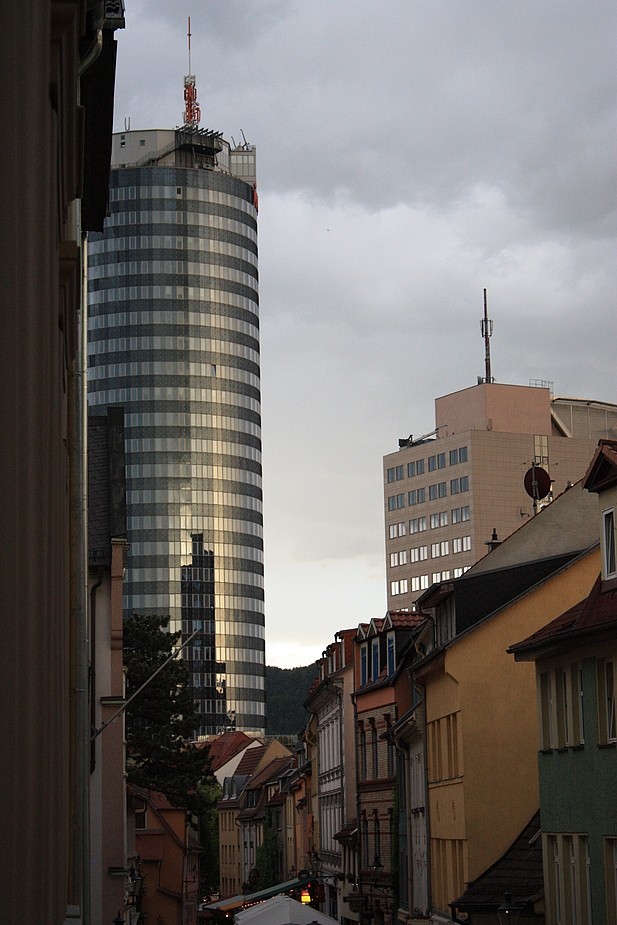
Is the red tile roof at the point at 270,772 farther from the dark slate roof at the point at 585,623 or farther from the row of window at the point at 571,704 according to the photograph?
the dark slate roof at the point at 585,623

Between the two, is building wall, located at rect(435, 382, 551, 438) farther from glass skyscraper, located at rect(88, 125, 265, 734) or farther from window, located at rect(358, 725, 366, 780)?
window, located at rect(358, 725, 366, 780)

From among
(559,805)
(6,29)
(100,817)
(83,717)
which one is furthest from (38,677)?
(100,817)

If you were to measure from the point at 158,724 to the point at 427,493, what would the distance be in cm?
12317

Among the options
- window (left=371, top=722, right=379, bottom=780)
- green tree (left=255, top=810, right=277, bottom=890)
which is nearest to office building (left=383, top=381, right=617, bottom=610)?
green tree (left=255, top=810, right=277, bottom=890)

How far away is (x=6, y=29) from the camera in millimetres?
6133

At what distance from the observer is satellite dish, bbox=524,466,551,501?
158ft

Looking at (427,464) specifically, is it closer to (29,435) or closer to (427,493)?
(427,493)

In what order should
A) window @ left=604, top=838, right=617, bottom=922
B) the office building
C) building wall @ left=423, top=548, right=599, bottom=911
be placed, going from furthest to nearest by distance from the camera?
the office building
building wall @ left=423, top=548, right=599, bottom=911
window @ left=604, top=838, right=617, bottom=922

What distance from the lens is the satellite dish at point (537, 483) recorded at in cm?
4822

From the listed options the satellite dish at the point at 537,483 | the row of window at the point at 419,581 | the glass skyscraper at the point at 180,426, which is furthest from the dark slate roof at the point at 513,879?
the glass skyscraper at the point at 180,426

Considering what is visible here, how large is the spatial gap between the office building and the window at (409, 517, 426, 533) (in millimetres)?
113

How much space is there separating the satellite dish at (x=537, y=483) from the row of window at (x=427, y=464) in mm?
123061

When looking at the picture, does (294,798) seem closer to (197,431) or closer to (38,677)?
(38,677)

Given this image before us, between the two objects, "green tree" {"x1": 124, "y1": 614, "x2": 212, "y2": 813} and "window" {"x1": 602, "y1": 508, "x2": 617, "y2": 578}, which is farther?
"green tree" {"x1": 124, "y1": 614, "x2": 212, "y2": 813}
